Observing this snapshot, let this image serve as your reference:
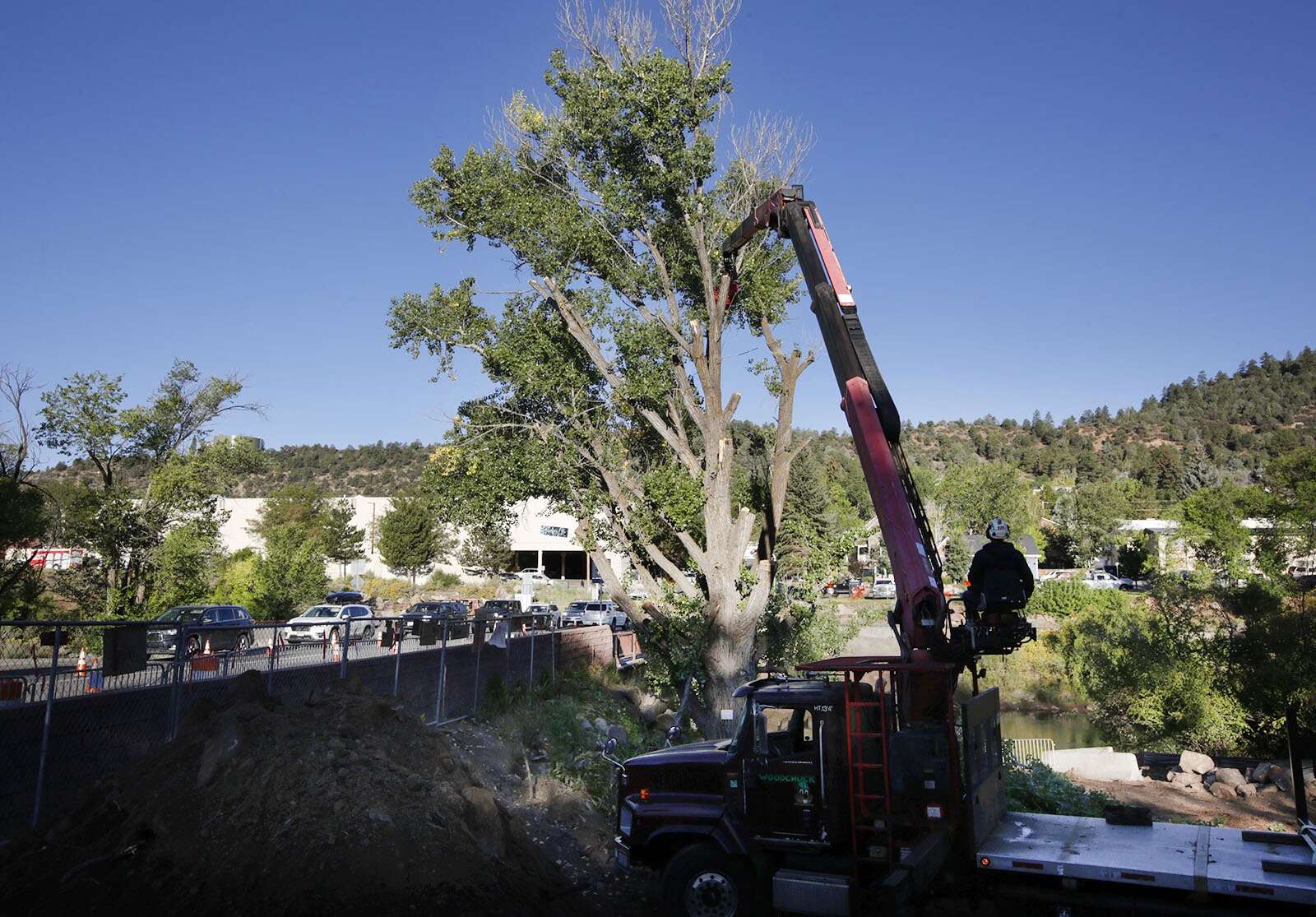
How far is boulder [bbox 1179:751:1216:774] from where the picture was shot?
85.3 feet

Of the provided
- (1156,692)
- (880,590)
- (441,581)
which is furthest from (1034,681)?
(441,581)

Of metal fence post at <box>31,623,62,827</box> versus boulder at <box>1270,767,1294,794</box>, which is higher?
Answer: metal fence post at <box>31,623,62,827</box>

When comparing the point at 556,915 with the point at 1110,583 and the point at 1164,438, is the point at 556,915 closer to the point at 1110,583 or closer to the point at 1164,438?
the point at 1110,583

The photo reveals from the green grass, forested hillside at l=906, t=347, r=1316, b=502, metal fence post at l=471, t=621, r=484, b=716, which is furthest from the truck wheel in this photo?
forested hillside at l=906, t=347, r=1316, b=502

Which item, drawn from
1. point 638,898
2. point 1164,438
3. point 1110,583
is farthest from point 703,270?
point 1164,438

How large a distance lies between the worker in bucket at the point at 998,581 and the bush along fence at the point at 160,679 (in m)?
8.08

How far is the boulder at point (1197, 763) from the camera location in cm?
2600

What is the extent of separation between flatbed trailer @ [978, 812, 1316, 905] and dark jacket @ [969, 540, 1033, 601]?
7.41ft

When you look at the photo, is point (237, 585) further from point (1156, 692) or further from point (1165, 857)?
point (1165, 857)

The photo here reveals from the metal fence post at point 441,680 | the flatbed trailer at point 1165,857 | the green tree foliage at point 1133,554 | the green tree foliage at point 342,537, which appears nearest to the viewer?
the flatbed trailer at point 1165,857

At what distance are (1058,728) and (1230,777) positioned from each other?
14325 mm

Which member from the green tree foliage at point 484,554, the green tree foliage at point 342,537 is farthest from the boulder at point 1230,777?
the green tree foliage at point 342,537

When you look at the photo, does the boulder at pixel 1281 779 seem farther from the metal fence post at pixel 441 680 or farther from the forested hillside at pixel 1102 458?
the forested hillside at pixel 1102 458

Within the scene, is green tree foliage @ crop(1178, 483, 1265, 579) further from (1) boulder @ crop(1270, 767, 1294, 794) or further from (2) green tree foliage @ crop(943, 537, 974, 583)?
(1) boulder @ crop(1270, 767, 1294, 794)
